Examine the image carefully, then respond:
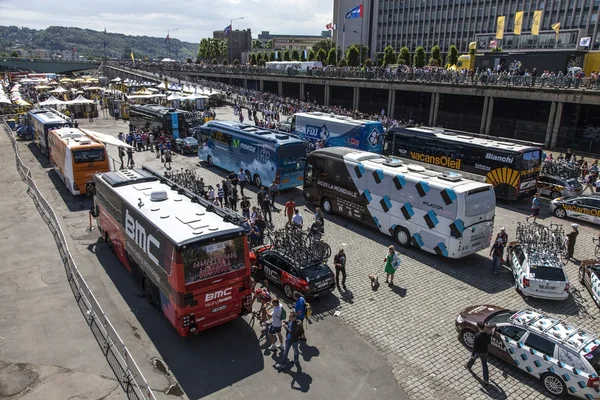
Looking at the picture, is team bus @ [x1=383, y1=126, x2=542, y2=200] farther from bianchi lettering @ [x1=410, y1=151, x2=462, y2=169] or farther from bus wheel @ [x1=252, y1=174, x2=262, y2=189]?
bus wheel @ [x1=252, y1=174, x2=262, y2=189]

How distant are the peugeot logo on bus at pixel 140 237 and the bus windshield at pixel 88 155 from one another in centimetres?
1084

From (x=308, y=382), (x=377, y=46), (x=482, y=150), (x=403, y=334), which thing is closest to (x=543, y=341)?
(x=403, y=334)

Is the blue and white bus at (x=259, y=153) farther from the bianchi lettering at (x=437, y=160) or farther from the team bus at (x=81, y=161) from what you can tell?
the bianchi lettering at (x=437, y=160)

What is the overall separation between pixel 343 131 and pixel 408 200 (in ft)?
48.3

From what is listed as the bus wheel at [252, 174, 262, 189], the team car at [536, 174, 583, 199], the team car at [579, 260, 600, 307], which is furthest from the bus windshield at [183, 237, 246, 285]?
the team car at [536, 174, 583, 199]

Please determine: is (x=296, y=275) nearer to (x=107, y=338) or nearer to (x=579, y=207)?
(x=107, y=338)

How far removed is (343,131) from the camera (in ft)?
103

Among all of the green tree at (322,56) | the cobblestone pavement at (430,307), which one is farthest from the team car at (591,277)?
the green tree at (322,56)

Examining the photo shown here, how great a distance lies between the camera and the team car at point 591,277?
13980 mm

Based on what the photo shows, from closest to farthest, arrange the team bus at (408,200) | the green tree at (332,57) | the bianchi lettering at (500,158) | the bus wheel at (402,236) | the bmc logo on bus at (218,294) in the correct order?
the bmc logo on bus at (218,294), the team bus at (408,200), the bus wheel at (402,236), the bianchi lettering at (500,158), the green tree at (332,57)

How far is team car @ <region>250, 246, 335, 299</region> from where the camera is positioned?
1342cm

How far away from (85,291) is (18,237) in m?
7.01

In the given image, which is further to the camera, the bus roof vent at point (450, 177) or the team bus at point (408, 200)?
the bus roof vent at point (450, 177)

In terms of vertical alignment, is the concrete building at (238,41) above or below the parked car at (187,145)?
above
